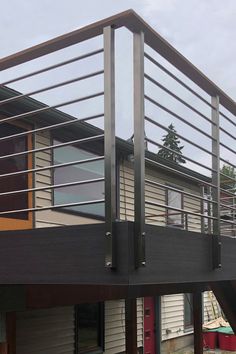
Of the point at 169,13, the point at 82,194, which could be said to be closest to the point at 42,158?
the point at 82,194

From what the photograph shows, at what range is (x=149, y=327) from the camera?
497 inches

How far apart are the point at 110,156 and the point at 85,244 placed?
1.88ft

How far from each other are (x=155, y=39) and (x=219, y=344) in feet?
41.8

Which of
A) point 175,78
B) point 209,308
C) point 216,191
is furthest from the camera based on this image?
point 209,308

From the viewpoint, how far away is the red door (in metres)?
12.4

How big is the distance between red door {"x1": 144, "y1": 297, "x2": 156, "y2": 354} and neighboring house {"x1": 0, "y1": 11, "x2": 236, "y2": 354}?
23 millimetres

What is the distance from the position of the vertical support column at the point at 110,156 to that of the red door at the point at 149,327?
9.89 metres

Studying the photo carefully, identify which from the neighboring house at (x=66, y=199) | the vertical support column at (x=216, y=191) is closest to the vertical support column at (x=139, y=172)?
the vertical support column at (x=216, y=191)

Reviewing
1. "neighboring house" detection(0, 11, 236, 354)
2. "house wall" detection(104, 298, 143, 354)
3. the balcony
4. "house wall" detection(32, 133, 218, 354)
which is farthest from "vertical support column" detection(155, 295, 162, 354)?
the balcony

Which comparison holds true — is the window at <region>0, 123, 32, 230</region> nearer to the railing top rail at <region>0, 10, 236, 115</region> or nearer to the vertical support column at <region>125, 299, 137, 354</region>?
the vertical support column at <region>125, 299, 137, 354</region>

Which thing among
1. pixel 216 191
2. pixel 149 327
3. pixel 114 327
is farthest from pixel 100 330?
pixel 216 191

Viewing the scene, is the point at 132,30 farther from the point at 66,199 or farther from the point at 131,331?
the point at 131,331

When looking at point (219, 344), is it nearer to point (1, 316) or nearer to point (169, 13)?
point (169, 13)

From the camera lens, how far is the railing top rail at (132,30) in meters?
3.17
